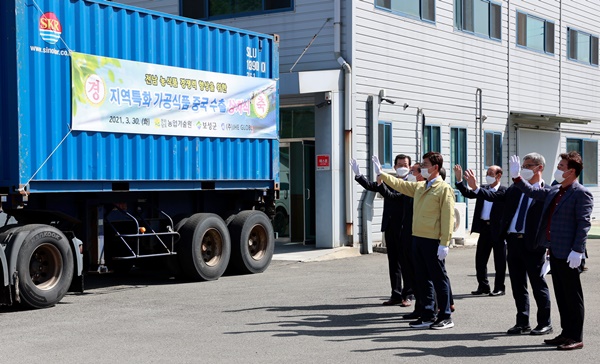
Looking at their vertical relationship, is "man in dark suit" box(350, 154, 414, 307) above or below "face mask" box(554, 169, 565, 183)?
below

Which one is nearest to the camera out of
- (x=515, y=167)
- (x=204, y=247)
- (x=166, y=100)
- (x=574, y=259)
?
(x=574, y=259)

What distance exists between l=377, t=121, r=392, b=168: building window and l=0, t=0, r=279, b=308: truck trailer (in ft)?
16.2

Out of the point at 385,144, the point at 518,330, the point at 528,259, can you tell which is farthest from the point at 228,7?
the point at 518,330

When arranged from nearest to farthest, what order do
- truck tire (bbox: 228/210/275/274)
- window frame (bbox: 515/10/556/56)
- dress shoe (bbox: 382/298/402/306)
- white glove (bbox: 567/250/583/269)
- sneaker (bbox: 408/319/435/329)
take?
white glove (bbox: 567/250/583/269) → sneaker (bbox: 408/319/435/329) → dress shoe (bbox: 382/298/402/306) → truck tire (bbox: 228/210/275/274) → window frame (bbox: 515/10/556/56)

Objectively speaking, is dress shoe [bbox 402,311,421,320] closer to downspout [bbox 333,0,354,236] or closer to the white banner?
the white banner

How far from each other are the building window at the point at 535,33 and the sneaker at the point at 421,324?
18.3 meters

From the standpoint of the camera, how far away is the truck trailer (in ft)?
40.1

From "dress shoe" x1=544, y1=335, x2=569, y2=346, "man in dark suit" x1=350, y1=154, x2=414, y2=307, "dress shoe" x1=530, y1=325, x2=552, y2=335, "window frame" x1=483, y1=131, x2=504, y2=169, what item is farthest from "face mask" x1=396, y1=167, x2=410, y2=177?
"window frame" x1=483, y1=131, x2=504, y2=169

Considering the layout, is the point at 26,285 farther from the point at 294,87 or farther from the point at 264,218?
the point at 294,87

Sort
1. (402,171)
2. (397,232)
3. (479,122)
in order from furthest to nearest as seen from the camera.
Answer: (479,122)
(397,232)
(402,171)

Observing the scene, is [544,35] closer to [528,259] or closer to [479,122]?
[479,122]

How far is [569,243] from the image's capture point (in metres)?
9.09

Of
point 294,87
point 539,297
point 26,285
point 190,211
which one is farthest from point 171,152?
point 539,297

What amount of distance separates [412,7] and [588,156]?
11.5 metres
